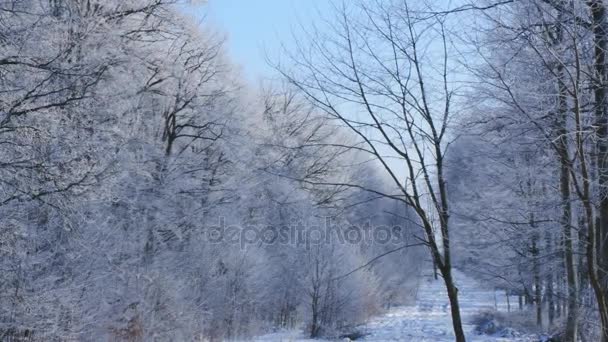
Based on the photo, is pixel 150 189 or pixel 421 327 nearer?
pixel 150 189

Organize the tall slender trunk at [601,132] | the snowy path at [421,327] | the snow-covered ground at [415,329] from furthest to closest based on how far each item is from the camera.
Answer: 1. the snowy path at [421,327]
2. the snow-covered ground at [415,329]
3. the tall slender trunk at [601,132]

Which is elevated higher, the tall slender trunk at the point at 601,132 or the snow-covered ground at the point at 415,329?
the tall slender trunk at the point at 601,132

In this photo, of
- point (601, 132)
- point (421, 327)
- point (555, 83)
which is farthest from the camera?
point (421, 327)

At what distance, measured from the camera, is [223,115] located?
1916 cm

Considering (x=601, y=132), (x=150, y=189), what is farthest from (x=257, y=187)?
(x=601, y=132)

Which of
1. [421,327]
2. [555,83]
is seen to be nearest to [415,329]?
[421,327]

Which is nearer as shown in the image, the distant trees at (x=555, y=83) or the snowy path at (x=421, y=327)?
the distant trees at (x=555, y=83)

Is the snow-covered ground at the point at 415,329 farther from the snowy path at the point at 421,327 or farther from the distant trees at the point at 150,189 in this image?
the distant trees at the point at 150,189

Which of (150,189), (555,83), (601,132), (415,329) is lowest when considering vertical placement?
(415,329)

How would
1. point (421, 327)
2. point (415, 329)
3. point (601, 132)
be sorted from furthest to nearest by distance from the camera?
point (421, 327) < point (415, 329) < point (601, 132)

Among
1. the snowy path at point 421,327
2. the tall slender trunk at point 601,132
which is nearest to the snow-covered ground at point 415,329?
the snowy path at point 421,327

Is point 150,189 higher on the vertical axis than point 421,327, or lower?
higher

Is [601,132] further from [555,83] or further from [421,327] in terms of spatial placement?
[421,327]

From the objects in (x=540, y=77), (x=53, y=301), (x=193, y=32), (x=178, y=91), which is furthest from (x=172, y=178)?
(x=540, y=77)
